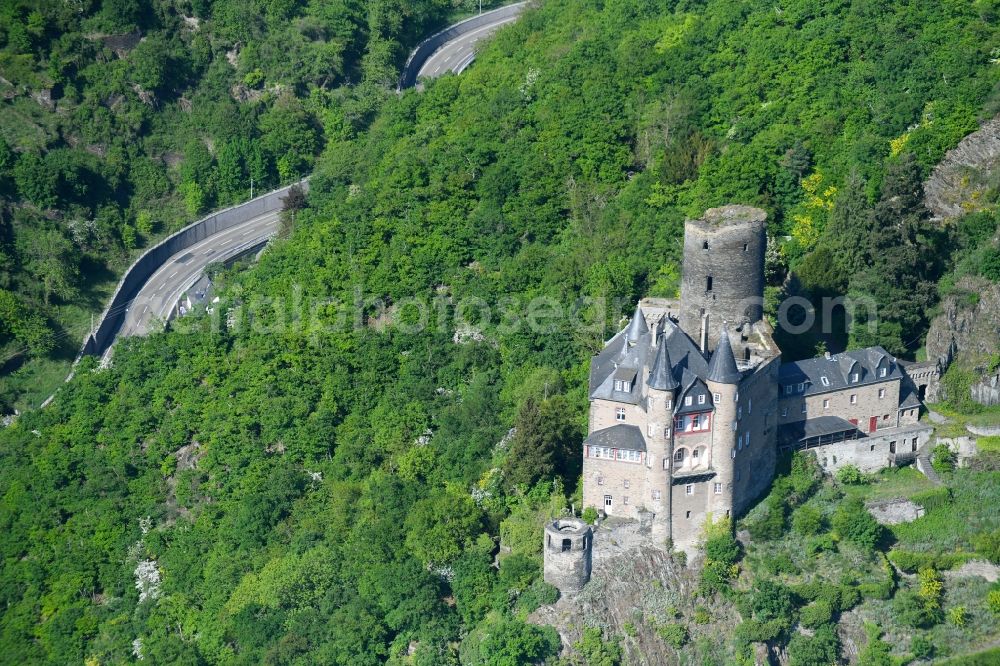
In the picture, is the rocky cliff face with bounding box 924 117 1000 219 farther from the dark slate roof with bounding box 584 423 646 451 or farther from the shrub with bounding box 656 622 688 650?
the shrub with bounding box 656 622 688 650

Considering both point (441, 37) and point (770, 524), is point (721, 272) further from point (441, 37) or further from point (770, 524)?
point (441, 37)

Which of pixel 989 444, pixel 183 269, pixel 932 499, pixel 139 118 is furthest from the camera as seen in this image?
pixel 139 118

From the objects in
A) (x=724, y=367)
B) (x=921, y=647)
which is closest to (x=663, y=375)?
(x=724, y=367)

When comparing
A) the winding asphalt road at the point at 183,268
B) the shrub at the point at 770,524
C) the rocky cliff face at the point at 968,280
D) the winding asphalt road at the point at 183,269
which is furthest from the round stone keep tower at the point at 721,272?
the winding asphalt road at the point at 183,268

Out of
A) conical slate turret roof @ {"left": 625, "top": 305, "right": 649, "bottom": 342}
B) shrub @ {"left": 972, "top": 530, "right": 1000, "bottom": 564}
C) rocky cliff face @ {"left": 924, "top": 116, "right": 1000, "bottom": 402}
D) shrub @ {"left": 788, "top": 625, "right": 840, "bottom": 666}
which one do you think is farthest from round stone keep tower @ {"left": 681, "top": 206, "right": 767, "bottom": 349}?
shrub @ {"left": 972, "top": 530, "right": 1000, "bottom": 564}

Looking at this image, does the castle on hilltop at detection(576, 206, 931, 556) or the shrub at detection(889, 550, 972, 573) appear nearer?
the castle on hilltop at detection(576, 206, 931, 556)

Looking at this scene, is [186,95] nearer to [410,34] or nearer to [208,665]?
[410,34]
